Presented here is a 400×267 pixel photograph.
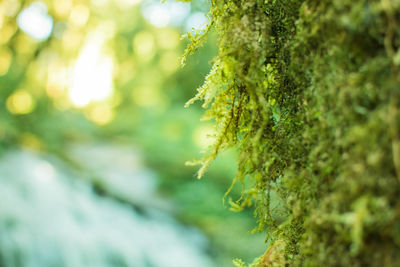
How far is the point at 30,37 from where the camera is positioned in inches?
345

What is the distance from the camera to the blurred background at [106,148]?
17.0ft

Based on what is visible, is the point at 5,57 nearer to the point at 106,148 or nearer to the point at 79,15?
the point at 79,15

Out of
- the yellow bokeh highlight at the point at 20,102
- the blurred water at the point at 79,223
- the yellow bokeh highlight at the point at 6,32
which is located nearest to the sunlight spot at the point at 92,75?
the yellow bokeh highlight at the point at 6,32

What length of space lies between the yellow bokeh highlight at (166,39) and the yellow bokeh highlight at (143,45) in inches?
11.2

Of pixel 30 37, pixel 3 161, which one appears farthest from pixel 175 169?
pixel 30 37

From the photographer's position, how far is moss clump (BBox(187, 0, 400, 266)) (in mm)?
450

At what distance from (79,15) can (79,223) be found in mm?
7309

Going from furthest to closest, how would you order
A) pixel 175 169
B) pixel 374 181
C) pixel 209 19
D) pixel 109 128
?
pixel 109 128 < pixel 175 169 < pixel 209 19 < pixel 374 181

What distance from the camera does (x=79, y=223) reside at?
543cm

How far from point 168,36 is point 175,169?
5.80m

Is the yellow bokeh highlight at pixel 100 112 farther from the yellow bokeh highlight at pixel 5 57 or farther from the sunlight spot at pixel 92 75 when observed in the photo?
the yellow bokeh highlight at pixel 5 57

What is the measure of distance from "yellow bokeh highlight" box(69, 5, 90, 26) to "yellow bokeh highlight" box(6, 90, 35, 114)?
295 centimetres

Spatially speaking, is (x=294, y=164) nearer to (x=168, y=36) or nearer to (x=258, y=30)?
(x=258, y=30)

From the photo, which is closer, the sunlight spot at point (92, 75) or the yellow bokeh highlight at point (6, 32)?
the yellow bokeh highlight at point (6, 32)
